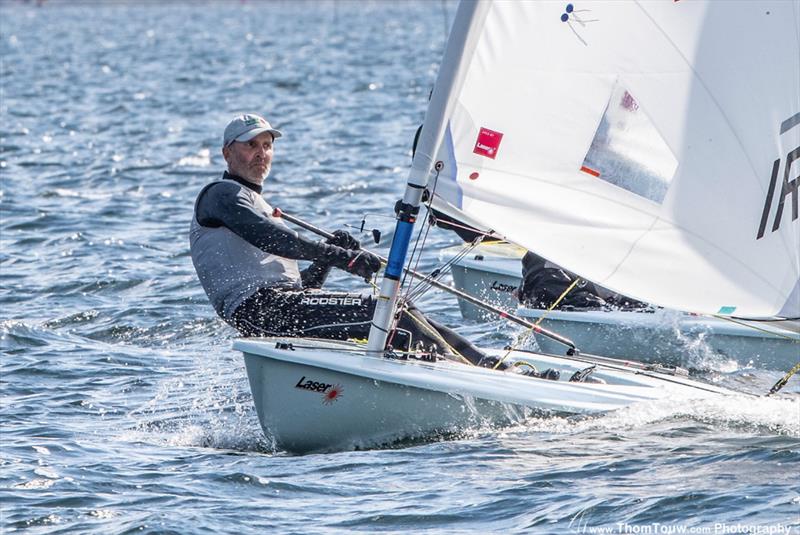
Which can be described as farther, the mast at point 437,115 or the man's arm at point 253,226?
the man's arm at point 253,226

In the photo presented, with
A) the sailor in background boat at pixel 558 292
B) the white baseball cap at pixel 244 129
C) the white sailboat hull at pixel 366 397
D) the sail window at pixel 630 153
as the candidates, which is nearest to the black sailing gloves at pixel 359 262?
the white sailboat hull at pixel 366 397

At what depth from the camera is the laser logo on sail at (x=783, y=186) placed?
18.4 feet

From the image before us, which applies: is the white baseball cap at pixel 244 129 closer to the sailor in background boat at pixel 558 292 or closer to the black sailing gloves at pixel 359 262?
the black sailing gloves at pixel 359 262

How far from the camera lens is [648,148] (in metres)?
5.65

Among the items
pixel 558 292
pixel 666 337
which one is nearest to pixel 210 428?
pixel 558 292

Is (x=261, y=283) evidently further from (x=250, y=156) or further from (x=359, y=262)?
(x=250, y=156)

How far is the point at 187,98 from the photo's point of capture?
2353cm

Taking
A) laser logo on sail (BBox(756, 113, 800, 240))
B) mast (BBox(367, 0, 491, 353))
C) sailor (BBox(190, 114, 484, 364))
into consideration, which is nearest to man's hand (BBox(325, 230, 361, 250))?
sailor (BBox(190, 114, 484, 364))

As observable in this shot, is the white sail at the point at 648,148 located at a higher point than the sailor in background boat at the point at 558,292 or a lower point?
higher

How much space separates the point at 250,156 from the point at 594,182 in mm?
1528

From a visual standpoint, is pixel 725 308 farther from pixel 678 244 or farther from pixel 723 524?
pixel 723 524

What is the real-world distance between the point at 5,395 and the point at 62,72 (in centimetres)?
2393

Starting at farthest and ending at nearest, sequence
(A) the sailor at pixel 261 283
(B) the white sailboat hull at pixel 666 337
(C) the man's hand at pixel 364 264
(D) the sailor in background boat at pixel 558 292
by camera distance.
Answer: (D) the sailor in background boat at pixel 558 292
(B) the white sailboat hull at pixel 666 337
(A) the sailor at pixel 261 283
(C) the man's hand at pixel 364 264

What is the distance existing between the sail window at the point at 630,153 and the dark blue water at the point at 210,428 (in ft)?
3.16
